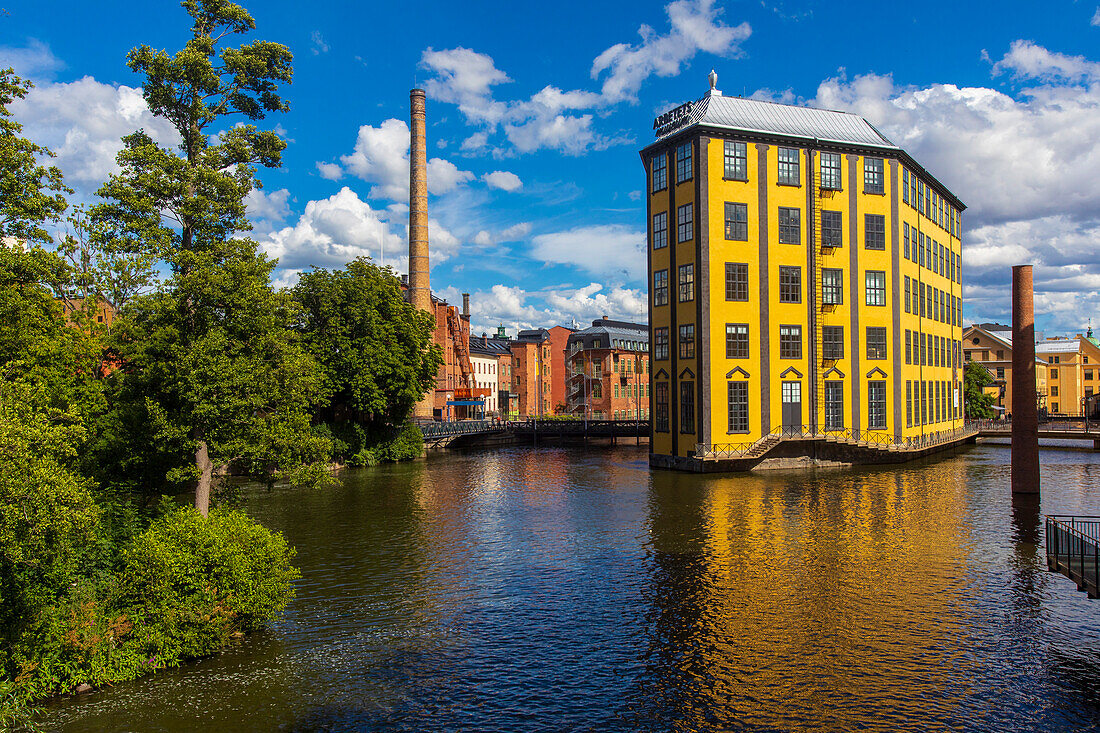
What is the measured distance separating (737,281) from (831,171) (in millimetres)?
12183

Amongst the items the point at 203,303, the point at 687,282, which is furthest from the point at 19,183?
the point at 687,282

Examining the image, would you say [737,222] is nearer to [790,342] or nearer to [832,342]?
[790,342]

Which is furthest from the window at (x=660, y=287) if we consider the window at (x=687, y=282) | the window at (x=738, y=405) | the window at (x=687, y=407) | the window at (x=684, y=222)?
the window at (x=738, y=405)

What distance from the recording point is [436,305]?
96.2 metres

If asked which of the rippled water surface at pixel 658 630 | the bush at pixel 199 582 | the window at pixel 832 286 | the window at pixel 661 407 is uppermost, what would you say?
the window at pixel 832 286

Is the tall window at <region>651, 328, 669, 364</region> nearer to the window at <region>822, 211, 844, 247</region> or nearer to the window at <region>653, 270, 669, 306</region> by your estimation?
the window at <region>653, 270, 669, 306</region>

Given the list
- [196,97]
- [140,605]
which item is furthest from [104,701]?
[196,97]

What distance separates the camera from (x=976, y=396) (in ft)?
293

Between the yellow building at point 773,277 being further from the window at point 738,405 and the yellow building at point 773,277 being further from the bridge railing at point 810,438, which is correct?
the bridge railing at point 810,438

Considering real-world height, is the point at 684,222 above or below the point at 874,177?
below

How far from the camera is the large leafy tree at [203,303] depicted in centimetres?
2144

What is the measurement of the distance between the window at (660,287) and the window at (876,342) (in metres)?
16.5

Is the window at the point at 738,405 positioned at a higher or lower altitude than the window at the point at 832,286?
lower

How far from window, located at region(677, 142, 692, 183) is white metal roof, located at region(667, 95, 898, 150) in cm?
143
